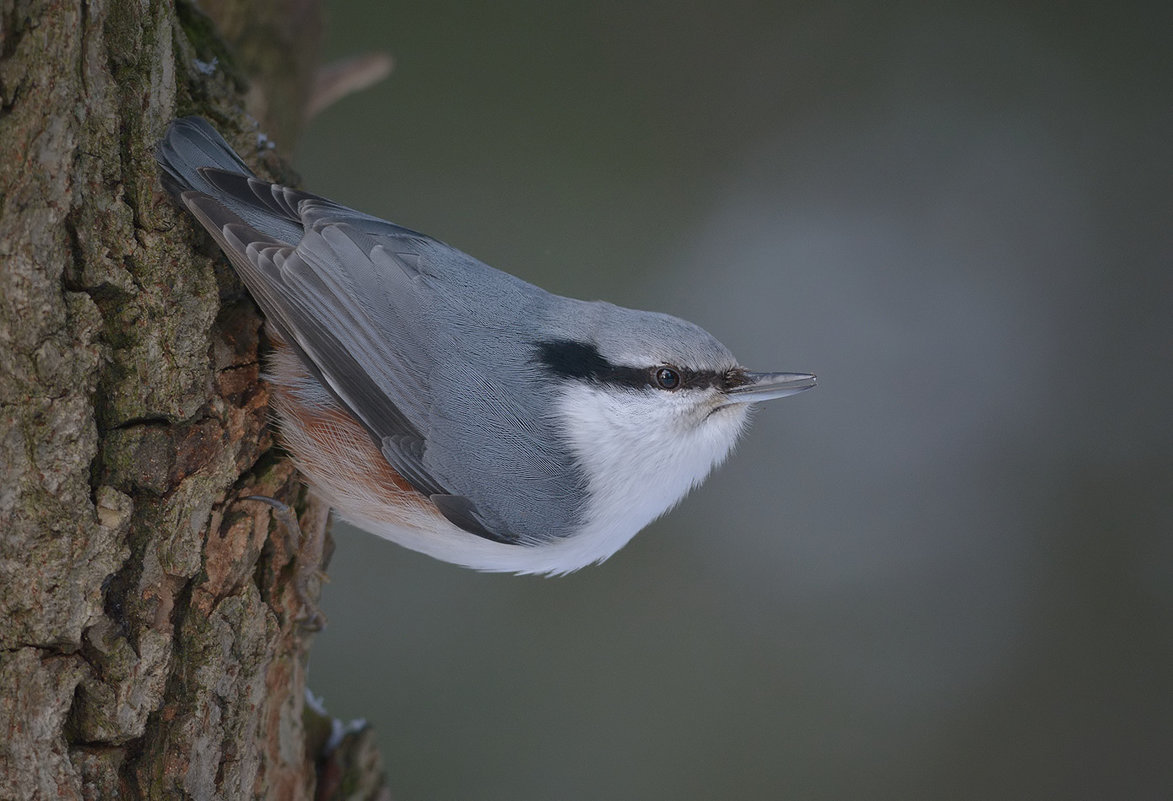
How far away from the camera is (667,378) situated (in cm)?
196

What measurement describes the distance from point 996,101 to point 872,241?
74 cm

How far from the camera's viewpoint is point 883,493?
3582 mm

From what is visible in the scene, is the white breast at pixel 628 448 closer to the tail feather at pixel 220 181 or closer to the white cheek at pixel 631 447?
the white cheek at pixel 631 447

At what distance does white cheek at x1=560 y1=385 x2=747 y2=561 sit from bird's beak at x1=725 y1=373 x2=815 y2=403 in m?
0.06

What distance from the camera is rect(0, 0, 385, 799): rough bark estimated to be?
1.30m

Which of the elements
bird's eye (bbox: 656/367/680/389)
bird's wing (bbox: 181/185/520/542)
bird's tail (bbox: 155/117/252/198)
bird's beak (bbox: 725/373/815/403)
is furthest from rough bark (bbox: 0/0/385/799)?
bird's beak (bbox: 725/373/815/403)

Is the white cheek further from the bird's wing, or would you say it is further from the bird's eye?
the bird's wing

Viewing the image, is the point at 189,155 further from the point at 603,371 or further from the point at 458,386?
the point at 603,371

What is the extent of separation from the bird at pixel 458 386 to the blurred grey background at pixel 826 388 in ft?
5.12

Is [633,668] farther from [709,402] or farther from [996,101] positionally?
[996,101]

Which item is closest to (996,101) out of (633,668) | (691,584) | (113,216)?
(691,584)

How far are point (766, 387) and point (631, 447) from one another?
329 mm

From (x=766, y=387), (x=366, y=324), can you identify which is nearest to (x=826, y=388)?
(x=766, y=387)

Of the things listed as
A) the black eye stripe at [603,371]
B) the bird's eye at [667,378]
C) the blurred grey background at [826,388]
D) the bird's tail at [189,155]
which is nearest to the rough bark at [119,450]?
the bird's tail at [189,155]
